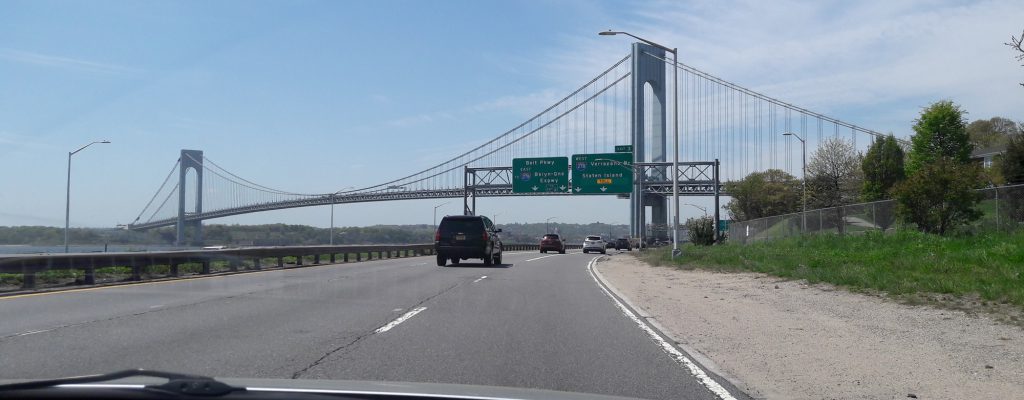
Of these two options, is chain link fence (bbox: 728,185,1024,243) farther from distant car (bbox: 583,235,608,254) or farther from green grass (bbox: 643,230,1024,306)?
distant car (bbox: 583,235,608,254)

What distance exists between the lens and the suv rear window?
32875 mm

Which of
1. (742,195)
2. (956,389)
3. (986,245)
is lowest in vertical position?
(956,389)

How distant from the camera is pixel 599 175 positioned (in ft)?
191

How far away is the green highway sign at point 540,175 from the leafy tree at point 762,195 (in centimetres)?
3252

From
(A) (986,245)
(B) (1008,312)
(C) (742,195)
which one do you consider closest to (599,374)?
(B) (1008,312)

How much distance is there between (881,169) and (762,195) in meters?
24.9

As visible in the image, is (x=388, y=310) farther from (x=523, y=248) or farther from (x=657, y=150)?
(x=523, y=248)

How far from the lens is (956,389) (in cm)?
811

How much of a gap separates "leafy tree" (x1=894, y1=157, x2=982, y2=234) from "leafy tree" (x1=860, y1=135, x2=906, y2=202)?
33165mm

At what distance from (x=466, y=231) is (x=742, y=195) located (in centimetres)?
6163

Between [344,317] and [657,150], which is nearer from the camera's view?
[344,317]

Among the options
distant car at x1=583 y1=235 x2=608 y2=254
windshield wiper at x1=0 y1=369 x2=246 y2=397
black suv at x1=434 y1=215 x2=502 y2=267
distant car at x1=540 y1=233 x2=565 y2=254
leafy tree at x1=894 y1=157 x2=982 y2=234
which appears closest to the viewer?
windshield wiper at x1=0 y1=369 x2=246 y2=397

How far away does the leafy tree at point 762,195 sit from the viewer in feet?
282

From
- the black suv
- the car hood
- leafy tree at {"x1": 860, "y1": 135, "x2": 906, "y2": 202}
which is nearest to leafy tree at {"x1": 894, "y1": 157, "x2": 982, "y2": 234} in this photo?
the black suv
